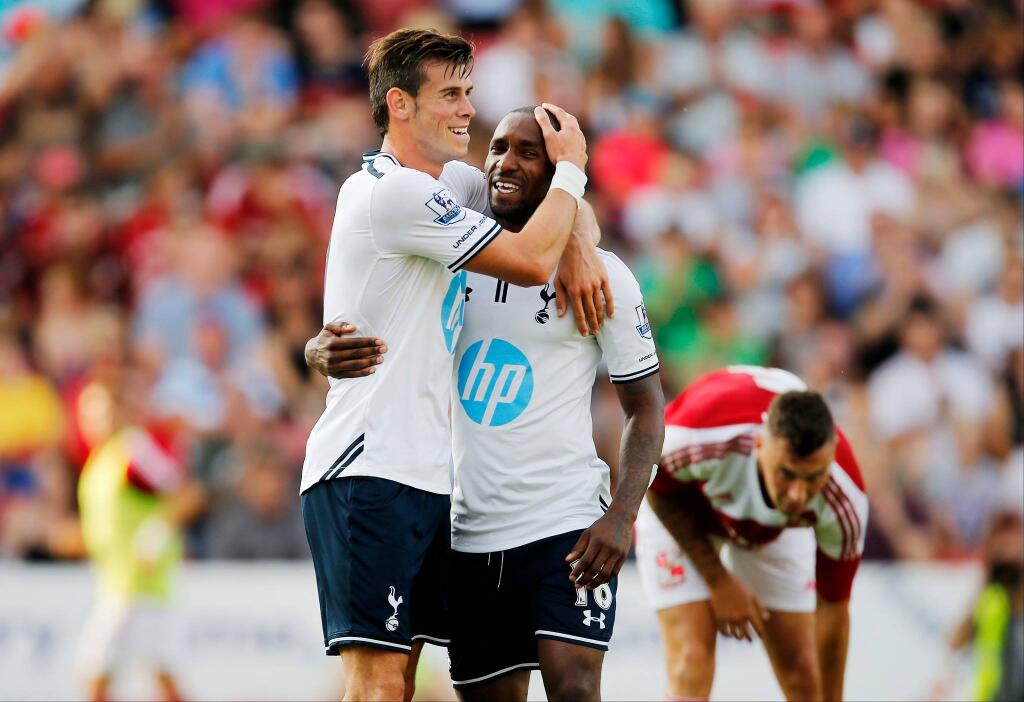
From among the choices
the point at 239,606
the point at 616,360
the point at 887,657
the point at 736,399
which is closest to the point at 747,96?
the point at 887,657

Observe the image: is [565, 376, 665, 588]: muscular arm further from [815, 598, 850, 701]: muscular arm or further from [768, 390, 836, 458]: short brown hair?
[815, 598, 850, 701]: muscular arm

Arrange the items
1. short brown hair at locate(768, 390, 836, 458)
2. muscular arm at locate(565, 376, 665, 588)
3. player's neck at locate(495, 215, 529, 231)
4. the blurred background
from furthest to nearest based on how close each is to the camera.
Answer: the blurred background → short brown hair at locate(768, 390, 836, 458) → player's neck at locate(495, 215, 529, 231) → muscular arm at locate(565, 376, 665, 588)

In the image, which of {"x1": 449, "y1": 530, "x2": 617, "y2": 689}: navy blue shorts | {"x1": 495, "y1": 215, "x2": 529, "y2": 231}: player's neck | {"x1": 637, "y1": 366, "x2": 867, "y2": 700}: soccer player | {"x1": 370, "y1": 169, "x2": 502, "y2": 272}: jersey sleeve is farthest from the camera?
{"x1": 637, "y1": 366, "x2": 867, "y2": 700}: soccer player

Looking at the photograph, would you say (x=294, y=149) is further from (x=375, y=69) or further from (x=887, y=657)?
(x=375, y=69)

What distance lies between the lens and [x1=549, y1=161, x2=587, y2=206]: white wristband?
471cm

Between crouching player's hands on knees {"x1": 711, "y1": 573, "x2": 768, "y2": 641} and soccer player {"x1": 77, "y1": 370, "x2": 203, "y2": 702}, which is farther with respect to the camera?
soccer player {"x1": 77, "y1": 370, "x2": 203, "y2": 702}

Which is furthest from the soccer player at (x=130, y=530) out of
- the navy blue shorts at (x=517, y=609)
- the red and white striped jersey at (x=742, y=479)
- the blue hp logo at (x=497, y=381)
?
the blue hp logo at (x=497, y=381)

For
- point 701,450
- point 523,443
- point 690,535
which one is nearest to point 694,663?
point 690,535

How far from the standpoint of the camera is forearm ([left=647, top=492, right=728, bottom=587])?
6.18 m

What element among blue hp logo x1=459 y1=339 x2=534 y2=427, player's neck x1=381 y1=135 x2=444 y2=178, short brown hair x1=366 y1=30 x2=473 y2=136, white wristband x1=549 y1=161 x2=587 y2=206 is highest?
short brown hair x1=366 y1=30 x2=473 y2=136

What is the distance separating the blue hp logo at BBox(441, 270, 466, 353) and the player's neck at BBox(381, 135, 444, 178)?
378mm

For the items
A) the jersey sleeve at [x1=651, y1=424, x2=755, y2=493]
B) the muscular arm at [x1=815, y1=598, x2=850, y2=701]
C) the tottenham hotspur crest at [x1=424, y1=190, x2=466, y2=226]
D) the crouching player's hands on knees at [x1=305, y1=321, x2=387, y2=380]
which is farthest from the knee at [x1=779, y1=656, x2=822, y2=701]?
the tottenham hotspur crest at [x1=424, y1=190, x2=466, y2=226]

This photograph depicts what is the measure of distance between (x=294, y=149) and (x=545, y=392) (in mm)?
7925

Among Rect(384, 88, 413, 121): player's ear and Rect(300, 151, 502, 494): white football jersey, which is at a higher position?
Rect(384, 88, 413, 121): player's ear
